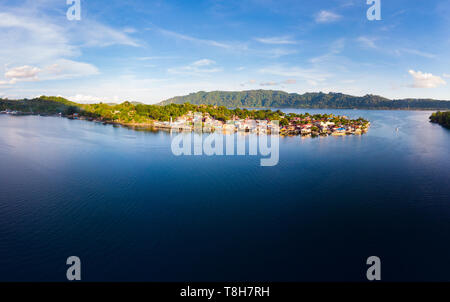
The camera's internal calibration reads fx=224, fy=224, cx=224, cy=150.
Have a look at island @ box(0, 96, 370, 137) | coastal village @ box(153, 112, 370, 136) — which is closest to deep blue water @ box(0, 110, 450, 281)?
coastal village @ box(153, 112, 370, 136)

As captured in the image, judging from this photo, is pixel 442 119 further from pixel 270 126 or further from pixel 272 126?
pixel 270 126

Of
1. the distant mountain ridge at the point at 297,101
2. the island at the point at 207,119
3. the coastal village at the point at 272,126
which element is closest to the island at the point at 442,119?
the island at the point at 207,119

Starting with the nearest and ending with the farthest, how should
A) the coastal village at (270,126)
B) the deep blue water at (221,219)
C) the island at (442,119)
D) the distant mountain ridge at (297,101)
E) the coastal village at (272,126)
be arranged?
1. the deep blue water at (221,219)
2. the coastal village at (272,126)
3. the coastal village at (270,126)
4. the island at (442,119)
5. the distant mountain ridge at (297,101)

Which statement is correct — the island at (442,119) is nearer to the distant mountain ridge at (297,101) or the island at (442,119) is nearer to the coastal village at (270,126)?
the coastal village at (270,126)

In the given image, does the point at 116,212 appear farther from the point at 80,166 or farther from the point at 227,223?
the point at 80,166

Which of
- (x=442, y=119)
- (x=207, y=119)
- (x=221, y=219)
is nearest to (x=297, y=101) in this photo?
(x=442, y=119)

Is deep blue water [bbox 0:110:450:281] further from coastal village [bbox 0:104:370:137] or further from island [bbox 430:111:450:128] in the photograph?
island [bbox 430:111:450:128]
